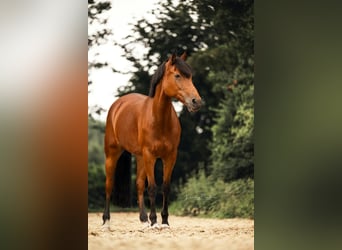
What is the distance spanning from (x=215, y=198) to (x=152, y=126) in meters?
0.97

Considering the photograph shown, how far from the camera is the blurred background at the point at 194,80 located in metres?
6.72

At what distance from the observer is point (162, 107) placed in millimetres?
6746

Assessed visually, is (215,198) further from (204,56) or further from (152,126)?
(204,56)

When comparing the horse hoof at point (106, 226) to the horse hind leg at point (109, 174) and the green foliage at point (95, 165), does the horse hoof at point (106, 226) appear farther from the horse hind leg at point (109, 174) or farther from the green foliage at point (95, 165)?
the green foliage at point (95, 165)

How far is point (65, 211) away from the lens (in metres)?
6.58

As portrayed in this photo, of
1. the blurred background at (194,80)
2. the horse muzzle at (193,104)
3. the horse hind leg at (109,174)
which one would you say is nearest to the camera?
the horse muzzle at (193,104)

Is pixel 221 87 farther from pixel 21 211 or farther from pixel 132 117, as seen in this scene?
pixel 21 211

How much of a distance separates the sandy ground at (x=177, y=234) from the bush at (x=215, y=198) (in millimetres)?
81

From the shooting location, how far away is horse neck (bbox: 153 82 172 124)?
6730 mm

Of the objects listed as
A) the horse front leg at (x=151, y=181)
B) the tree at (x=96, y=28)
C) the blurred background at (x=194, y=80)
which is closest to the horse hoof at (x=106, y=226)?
the blurred background at (x=194, y=80)

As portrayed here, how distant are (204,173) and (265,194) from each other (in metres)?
0.66

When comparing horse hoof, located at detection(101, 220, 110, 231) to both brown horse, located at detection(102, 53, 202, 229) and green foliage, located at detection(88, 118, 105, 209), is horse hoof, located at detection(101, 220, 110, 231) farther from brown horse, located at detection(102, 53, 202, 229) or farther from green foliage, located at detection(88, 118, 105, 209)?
green foliage, located at detection(88, 118, 105, 209)

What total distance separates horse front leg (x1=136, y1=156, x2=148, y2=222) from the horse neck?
0.48 metres

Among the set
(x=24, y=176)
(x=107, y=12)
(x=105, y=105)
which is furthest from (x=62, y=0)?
(x=24, y=176)
